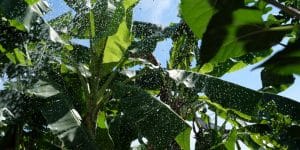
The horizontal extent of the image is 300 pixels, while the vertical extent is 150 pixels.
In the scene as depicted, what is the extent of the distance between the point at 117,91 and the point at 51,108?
63cm

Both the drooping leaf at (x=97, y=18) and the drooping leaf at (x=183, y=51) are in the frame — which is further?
the drooping leaf at (x=183, y=51)

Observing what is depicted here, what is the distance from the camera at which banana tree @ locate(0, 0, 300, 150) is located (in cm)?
376

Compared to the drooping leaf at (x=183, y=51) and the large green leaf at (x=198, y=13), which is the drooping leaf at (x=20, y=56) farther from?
the large green leaf at (x=198, y=13)

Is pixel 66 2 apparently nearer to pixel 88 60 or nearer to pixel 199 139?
pixel 88 60

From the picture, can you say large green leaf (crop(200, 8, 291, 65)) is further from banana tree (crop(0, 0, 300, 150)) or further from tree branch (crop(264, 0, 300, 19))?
banana tree (crop(0, 0, 300, 150))

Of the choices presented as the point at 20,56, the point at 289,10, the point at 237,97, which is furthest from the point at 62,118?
the point at 289,10

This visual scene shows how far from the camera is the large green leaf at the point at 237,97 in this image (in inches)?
147

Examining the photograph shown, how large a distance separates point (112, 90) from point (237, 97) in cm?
113

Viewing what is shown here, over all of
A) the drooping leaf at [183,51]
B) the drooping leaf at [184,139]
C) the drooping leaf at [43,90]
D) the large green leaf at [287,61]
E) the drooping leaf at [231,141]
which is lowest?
the drooping leaf at [231,141]

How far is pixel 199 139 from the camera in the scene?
4.70 metres

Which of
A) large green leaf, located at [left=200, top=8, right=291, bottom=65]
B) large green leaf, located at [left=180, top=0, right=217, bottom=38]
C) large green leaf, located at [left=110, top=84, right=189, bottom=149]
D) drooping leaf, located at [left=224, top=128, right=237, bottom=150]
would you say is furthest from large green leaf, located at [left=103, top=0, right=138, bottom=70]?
large green leaf, located at [left=200, top=8, right=291, bottom=65]

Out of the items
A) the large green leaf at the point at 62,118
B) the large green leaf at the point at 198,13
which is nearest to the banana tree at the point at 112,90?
the large green leaf at the point at 62,118

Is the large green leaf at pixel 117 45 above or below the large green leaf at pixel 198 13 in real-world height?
below

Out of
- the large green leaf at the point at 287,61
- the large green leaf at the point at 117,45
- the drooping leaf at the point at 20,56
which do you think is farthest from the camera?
the large green leaf at the point at 117,45
